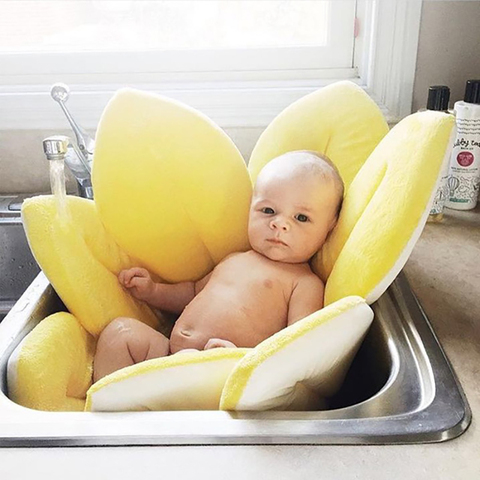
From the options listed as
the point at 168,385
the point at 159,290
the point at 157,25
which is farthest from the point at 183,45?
the point at 168,385

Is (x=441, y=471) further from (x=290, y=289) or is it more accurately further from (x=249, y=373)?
(x=290, y=289)

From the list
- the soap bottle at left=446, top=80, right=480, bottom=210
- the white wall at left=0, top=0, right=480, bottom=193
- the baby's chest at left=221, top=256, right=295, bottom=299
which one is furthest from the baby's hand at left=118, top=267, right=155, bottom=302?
the soap bottle at left=446, top=80, right=480, bottom=210

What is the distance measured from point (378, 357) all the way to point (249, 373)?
0.70ft

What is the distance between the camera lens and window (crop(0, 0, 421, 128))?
120 centimetres

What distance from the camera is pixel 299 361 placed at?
2.05 feet

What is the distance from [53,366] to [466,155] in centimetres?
73

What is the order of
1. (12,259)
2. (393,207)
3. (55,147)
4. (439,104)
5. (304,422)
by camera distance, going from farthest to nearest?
(12,259)
(439,104)
(55,147)
(393,207)
(304,422)

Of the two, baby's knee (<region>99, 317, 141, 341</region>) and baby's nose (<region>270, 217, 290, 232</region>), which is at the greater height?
baby's nose (<region>270, 217, 290, 232</region>)

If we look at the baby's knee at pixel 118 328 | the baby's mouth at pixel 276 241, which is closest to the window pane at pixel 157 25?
the baby's mouth at pixel 276 241

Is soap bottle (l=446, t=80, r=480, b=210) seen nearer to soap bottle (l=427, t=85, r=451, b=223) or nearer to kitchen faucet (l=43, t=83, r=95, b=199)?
soap bottle (l=427, t=85, r=451, b=223)

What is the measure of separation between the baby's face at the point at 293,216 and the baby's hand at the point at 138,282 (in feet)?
0.54

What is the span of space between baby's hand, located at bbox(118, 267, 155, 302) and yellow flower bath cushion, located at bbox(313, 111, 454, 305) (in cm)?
26

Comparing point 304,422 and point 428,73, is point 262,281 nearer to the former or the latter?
point 304,422

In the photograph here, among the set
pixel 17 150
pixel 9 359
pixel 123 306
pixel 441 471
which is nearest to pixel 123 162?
pixel 123 306
